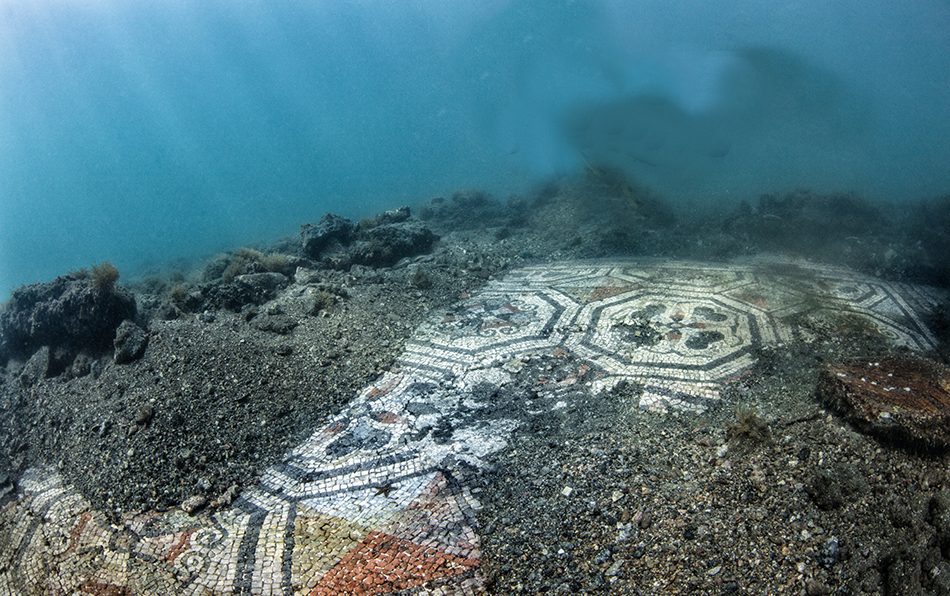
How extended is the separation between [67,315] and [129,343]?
2.58 m

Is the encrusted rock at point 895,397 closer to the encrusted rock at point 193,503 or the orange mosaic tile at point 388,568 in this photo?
the orange mosaic tile at point 388,568

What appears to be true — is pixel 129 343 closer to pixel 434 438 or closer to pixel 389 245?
pixel 434 438

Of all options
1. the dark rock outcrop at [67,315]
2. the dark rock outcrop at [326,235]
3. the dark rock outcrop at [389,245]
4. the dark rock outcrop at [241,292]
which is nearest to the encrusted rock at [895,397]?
the dark rock outcrop at [241,292]

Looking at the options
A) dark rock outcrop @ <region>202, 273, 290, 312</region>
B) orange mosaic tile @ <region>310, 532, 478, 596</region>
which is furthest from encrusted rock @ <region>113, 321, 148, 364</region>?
orange mosaic tile @ <region>310, 532, 478, 596</region>

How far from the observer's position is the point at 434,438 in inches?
311

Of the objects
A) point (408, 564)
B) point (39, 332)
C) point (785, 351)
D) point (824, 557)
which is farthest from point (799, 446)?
point (39, 332)

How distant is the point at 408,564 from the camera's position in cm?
561

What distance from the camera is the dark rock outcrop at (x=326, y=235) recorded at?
16891 millimetres

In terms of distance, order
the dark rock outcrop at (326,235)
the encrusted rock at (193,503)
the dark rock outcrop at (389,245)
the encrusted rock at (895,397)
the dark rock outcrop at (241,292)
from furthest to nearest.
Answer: the dark rock outcrop at (326,235)
the dark rock outcrop at (389,245)
the dark rock outcrop at (241,292)
the encrusted rock at (193,503)
the encrusted rock at (895,397)

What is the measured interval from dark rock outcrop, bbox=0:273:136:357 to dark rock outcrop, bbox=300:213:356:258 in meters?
6.12

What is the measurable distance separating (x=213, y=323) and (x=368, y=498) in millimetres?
6679

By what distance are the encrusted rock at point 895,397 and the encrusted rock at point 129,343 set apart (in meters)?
12.1

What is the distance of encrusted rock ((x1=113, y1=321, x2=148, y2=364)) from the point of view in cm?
995

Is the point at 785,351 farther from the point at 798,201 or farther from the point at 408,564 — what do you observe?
the point at 798,201
